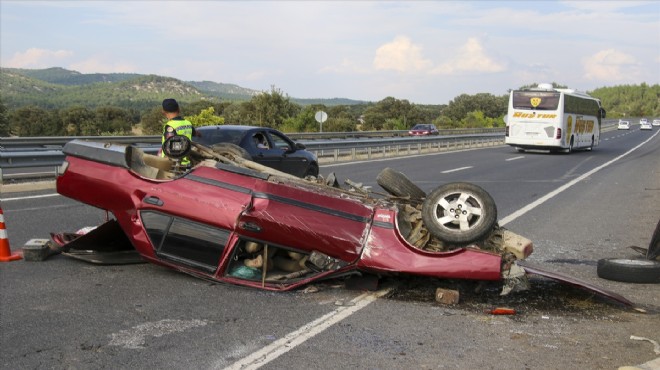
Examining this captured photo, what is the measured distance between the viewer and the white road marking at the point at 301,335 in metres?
4.19

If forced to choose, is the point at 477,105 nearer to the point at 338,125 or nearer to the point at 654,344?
the point at 338,125

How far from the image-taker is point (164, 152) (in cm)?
647

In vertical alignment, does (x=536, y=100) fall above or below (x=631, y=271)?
above

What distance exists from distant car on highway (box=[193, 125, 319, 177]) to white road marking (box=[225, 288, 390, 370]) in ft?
22.1

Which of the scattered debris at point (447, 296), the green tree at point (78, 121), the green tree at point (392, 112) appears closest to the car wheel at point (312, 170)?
the scattered debris at point (447, 296)

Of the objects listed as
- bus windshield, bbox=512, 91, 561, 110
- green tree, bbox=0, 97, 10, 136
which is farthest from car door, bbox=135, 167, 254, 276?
bus windshield, bbox=512, 91, 561, 110

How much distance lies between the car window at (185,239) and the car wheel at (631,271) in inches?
154

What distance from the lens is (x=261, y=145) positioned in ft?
43.5

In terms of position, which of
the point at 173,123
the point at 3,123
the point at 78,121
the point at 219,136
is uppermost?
the point at 173,123

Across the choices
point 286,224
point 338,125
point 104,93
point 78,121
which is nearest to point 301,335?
point 286,224

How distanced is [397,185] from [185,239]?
2014 millimetres

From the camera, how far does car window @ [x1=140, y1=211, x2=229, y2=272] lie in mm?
5895

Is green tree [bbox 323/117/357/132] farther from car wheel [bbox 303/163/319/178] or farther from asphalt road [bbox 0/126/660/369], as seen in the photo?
asphalt road [bbox 0/126/660/369]

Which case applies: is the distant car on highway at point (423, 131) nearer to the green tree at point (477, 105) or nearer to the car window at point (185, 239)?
the car window at point (185, 239)
